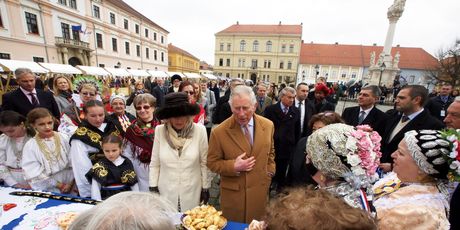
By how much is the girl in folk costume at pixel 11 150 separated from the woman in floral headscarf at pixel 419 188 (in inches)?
143

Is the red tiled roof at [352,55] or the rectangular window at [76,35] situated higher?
the red tiled roof at [352,55]

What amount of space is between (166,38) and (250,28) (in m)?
22.3

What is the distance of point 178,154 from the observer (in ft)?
7.14

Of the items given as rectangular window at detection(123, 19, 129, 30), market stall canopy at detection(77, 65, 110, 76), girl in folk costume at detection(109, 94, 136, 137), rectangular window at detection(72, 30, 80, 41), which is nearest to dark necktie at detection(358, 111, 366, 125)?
girl in folk costume at detection(109, 94, 136, 137)

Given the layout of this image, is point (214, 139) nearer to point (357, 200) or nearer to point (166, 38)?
point (357, 200)

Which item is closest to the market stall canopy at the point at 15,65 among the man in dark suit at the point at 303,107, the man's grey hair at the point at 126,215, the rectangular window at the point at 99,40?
the man in dark suit at the point at 303,107

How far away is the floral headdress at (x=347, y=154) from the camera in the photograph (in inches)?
45.9

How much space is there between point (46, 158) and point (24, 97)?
263 centimetres

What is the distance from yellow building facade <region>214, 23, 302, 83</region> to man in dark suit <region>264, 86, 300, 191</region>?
4734 cm

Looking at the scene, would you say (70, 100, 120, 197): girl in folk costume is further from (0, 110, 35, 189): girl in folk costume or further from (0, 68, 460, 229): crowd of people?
(0, 110, 35, 189): girl in folk costume

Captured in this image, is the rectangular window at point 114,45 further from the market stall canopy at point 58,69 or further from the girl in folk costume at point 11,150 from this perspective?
the girl in folk costume at point 11,150

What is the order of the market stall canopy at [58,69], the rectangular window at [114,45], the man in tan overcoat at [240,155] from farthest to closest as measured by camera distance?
the rectangular window at [114,45] → the market stall canopy at [58,69] → the man in tan overcoat at [240,155]

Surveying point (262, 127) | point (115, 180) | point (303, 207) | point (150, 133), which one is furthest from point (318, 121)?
point (115, 180)

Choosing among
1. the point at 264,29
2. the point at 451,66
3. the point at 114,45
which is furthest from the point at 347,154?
the point at 264,29
